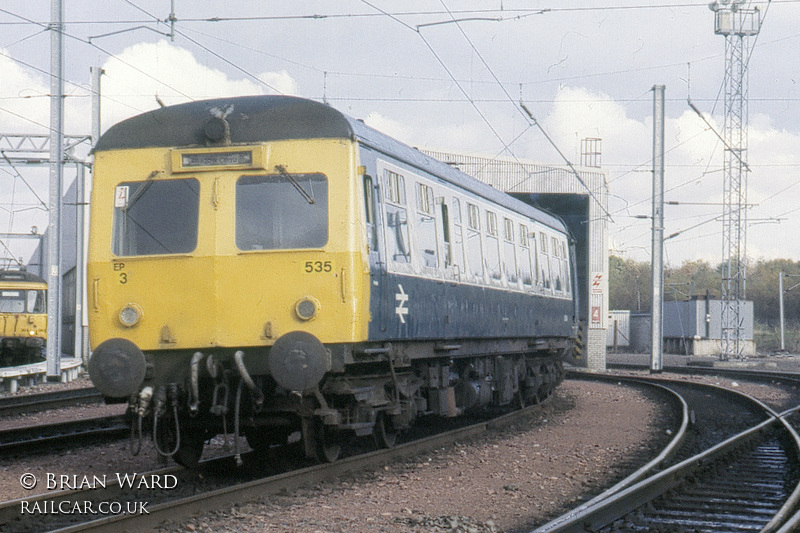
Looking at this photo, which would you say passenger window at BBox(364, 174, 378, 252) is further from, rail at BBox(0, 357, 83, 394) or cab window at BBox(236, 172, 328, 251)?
rail at BBox(0, 357, 83, 394)

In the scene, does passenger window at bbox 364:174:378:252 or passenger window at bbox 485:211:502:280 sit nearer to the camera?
passenger window at bbox 364:174:378:252

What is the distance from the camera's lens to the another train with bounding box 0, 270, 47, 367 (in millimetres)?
28562

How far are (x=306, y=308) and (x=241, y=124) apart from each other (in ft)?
5.99

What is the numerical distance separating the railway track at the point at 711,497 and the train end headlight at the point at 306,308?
2.75 m

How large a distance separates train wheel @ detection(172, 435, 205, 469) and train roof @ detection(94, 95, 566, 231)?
2.77 metres

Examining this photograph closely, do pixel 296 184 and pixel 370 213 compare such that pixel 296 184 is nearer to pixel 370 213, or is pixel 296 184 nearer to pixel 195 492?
pixel 370 213

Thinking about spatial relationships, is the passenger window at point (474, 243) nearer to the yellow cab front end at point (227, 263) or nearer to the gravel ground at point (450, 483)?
the gravel ground at point (450, 483)

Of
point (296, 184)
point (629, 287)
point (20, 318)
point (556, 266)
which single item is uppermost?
point (629, 287)

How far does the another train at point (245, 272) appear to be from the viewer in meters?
8.61

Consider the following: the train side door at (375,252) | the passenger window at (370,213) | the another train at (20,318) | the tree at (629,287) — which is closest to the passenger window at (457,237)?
the train side door at (375,252)

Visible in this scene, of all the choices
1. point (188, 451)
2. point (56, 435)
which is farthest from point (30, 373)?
point (188, 451)

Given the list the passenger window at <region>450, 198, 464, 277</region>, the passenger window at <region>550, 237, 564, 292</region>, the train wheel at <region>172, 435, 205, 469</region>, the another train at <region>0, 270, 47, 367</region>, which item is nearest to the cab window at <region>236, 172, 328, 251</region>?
the train wheel at <region>172, 435, 205, 469</region>

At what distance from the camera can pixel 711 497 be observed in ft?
27.9

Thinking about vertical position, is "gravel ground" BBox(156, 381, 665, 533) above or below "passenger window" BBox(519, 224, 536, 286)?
below
